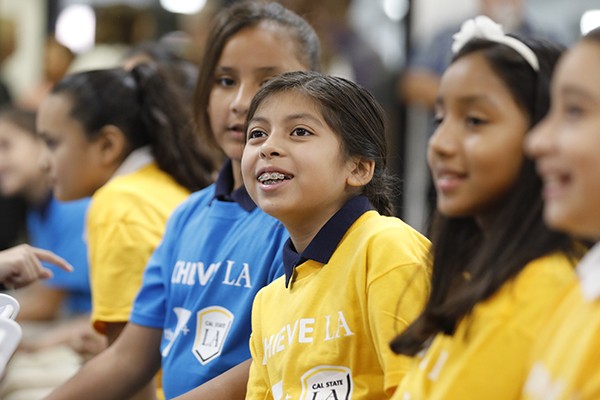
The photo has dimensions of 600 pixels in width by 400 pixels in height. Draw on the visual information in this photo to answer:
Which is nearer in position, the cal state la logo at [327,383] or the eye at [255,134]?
the cal state la logo at [327,383]

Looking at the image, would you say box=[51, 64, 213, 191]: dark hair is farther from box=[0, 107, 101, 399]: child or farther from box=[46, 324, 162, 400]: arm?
box=[46, 324, 162, 400]: arm

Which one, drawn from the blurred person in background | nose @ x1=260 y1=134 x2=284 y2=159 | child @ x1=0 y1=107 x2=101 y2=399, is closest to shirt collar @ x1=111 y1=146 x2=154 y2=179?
child @ x1=0 y1=107 x2=101 y2=399

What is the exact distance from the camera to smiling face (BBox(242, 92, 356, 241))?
5.54 feet

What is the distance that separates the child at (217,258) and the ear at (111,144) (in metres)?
0.44

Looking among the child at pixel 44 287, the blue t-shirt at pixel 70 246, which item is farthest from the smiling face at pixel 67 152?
the blue t-shirt at pixel 70 246

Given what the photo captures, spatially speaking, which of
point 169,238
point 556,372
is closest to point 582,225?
point 556,372

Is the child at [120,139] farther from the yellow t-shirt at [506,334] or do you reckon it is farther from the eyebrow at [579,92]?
the eyebrow at [579,92]

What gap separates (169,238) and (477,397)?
1147 millimetres

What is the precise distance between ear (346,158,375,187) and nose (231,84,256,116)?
381 millimetres

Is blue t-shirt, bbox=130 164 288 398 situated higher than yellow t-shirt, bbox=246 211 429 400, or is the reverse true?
yellow t-shirt, bbox=246 211 429 400

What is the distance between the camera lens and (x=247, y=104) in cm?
206

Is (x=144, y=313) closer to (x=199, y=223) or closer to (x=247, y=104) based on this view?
(x=199, y=223)

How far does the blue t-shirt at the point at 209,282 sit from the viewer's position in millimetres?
1915

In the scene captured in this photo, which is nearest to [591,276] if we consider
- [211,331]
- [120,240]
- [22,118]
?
[211,331]
